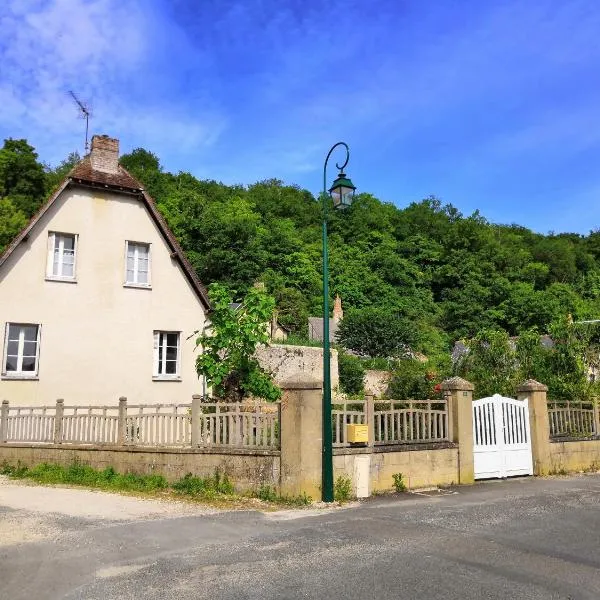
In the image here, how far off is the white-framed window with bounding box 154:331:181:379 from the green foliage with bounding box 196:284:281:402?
5210 mm

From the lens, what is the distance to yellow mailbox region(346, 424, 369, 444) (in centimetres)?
1089

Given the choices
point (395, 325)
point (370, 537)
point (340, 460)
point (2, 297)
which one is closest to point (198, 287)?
point (2, 297)

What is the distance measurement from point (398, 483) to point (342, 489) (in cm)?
145

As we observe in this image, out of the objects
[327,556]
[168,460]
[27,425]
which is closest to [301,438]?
[168,460]

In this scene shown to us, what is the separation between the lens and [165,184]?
198 ft

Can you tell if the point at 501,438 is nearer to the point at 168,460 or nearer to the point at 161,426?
the point at 168,460

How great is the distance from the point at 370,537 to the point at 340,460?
9.87ft

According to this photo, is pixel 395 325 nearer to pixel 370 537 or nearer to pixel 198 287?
pixel 198 287

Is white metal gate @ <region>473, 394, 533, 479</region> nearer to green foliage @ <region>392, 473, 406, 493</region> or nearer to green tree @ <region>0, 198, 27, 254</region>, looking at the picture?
green foliage @ <region>392, 473, 406, 493</region>

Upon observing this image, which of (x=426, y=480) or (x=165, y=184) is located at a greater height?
(x=165, y=184)

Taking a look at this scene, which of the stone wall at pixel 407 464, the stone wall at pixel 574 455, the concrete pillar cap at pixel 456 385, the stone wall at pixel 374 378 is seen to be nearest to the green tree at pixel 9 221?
the stone wall at pixel 374 378

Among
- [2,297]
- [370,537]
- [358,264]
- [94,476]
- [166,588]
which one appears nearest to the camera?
[166,588]

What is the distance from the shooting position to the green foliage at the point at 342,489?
412 inches

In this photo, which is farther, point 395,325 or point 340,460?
point 395,325
